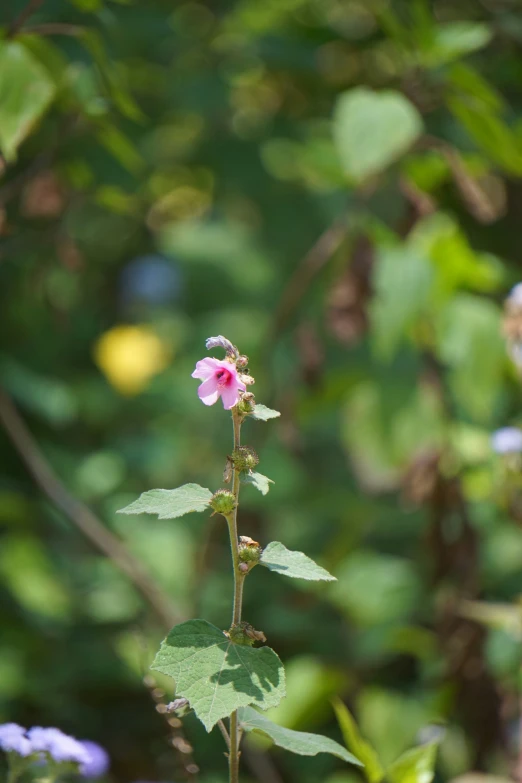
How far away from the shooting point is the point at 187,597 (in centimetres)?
209

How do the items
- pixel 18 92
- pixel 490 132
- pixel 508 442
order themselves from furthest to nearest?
pixel 490 132, pixel 508 442, pixel 18 92

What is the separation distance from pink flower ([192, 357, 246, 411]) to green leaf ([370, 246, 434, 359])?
91 centimetres

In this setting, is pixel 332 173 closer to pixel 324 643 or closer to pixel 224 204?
pixel 324 643

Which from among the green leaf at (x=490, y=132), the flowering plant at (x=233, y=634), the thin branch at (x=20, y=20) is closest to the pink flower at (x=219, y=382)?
the flowering plant at (x=233, y=634)

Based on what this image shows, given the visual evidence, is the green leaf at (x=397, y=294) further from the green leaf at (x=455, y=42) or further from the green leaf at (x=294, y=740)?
the green leaf at (x=294, y=740)

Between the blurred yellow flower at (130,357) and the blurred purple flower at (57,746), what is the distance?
183 cm

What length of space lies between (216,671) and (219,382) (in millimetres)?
217

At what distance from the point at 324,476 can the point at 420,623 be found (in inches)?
23.3

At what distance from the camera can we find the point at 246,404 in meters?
0.71

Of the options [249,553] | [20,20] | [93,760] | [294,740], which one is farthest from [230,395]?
[20,20]

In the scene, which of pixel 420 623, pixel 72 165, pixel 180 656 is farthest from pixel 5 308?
pixel 180 656

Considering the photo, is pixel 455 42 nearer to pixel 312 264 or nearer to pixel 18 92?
pixel 312 264

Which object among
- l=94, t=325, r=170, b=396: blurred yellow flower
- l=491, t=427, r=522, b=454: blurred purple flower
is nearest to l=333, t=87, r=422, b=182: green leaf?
l=491, t=427, r=522, b=454: blurred purple flower

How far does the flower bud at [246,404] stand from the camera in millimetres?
710
